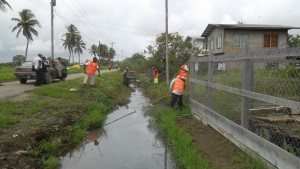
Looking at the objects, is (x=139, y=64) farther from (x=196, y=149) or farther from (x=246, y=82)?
(x=246, y=82)

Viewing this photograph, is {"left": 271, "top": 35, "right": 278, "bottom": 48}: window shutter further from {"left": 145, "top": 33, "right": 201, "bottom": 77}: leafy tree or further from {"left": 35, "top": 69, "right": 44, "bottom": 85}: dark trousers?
{"left": 35, "top": 69, "right": 44, "bottom": 85}: dark trousers

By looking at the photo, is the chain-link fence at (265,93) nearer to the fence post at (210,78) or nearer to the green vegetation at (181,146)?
the fence post at (210,78)

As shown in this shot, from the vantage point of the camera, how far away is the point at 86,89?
592 inches

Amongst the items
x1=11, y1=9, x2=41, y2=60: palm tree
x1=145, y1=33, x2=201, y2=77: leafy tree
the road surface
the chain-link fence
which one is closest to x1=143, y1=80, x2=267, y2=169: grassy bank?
the chain-link fence

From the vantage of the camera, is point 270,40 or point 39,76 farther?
point 270,40

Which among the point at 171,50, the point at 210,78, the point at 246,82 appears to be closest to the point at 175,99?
the point at 210,78

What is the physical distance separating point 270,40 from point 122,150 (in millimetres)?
30158

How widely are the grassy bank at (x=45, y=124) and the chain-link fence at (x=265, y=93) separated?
381 centimetres

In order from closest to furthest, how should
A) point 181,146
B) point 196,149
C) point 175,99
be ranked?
point 196,149 → point 181,146 → point 175,99

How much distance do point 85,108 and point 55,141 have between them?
4.12 metres

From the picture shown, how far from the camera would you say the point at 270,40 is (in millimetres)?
33625

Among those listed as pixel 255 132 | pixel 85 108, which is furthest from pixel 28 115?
pixel 255 132

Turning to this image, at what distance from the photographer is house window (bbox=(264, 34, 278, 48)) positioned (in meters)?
33.6

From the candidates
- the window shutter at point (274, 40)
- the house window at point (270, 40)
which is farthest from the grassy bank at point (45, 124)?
the window shutter at point (274, 40)
